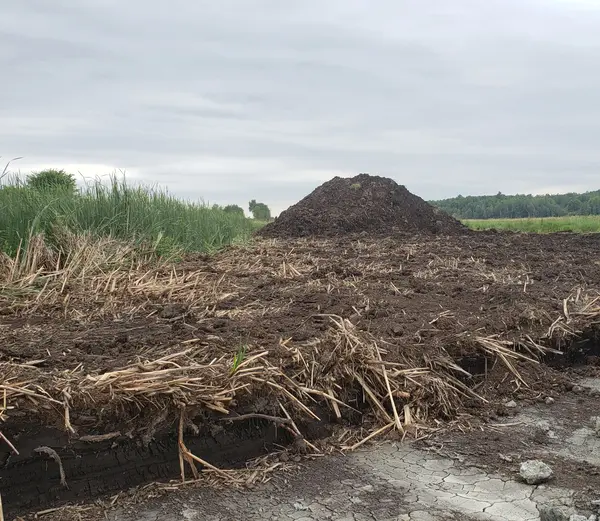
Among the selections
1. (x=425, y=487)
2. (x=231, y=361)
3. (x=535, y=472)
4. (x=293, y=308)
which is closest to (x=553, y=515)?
(x=535, y=472)

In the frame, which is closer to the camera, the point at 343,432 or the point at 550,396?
the point at 343,432

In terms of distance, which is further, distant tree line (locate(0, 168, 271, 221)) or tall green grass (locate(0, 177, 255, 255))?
distant tree line (locate(0, 168, 271, 221))

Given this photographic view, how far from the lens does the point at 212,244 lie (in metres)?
8.54

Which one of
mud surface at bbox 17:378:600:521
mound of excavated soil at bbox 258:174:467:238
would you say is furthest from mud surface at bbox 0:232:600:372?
mound of excavated soil at bbox 258:174:467:238

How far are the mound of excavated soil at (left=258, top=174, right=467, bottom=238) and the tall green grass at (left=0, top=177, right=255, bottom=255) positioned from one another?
4.14 meters

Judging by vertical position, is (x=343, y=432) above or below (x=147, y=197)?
below

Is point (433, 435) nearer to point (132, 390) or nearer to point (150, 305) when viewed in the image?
point (132, 390)

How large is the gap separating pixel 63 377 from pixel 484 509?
1.84m

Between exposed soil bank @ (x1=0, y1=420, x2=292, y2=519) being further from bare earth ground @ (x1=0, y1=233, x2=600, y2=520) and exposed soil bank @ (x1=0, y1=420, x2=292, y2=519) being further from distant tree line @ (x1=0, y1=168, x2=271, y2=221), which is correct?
distant tree line @ (x1=0, y1=168, x2=271, y2=221)

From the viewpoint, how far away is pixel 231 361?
302 centimetres

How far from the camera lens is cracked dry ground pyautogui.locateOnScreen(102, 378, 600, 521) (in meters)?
2.25

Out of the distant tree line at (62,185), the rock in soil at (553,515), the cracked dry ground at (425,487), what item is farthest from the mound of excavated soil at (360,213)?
the rock in soil at (553,515)

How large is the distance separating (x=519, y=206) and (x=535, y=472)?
35216 millimetres

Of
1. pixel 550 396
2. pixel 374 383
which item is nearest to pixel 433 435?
pixel 374 383
